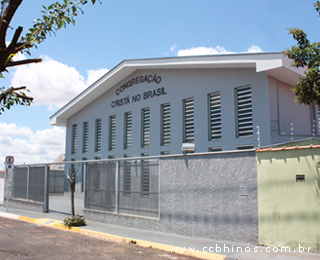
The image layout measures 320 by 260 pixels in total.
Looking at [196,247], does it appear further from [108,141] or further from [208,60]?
[108,141]

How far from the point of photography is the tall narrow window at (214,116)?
54.9 feet

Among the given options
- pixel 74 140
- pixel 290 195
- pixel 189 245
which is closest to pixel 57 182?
pixel 74 140

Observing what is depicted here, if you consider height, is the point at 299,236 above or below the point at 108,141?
below

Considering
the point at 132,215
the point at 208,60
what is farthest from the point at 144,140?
the point at 132,215

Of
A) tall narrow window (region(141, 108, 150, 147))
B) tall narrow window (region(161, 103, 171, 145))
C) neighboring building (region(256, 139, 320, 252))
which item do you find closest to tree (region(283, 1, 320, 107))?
neighboring building (region(256, 139, 320, 252))

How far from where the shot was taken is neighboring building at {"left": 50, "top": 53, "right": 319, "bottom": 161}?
14812 millimetres

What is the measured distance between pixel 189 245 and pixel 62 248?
3.66 m

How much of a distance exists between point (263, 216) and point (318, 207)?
1.50m

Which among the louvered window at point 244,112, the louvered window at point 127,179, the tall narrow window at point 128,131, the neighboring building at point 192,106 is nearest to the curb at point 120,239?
the louvered window at point 127,179

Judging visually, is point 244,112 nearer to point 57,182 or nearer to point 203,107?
point 203,107

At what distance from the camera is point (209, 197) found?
10742 mm

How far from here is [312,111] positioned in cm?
1611

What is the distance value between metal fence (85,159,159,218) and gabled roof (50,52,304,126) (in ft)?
Result: 20.3

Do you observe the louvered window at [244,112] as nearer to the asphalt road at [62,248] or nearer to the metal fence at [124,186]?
the metal fence at [124,186]
